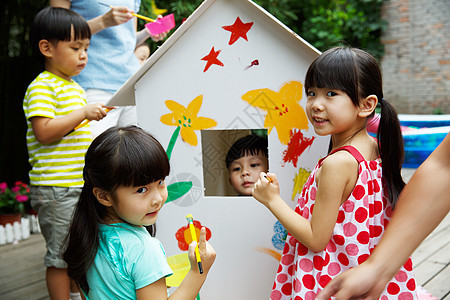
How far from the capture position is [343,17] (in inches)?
291

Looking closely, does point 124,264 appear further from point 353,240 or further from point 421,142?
point 421,142

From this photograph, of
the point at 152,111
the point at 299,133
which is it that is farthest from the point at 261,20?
the point at 152,111

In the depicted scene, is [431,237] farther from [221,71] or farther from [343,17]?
[343,17]

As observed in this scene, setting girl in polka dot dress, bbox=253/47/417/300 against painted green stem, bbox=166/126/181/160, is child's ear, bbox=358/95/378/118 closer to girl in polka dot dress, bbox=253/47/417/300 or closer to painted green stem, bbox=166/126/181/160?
girl in polka dot dress, bbox=253/47/417/300

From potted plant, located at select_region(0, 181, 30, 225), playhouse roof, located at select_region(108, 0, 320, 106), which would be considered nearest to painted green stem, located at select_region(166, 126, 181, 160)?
playhouse roof, located at select_region(108, 0, 320, 106)

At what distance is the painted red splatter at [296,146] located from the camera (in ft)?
4.53

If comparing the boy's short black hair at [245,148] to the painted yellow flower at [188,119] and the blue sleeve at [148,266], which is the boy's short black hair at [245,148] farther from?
the blue sleeve at [148,266]

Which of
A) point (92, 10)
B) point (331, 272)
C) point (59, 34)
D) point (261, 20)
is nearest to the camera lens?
point (331, 272)

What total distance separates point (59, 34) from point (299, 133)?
95 cm

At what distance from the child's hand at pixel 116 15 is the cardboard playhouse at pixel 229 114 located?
345mm

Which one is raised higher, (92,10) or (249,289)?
(92,10)

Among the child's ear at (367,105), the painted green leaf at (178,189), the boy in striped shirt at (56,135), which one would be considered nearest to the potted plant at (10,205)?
the boy in striped shirt at (56,135)

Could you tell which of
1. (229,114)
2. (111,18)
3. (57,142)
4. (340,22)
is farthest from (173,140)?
(340,22)

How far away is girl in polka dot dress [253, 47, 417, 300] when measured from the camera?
3.67 ft
